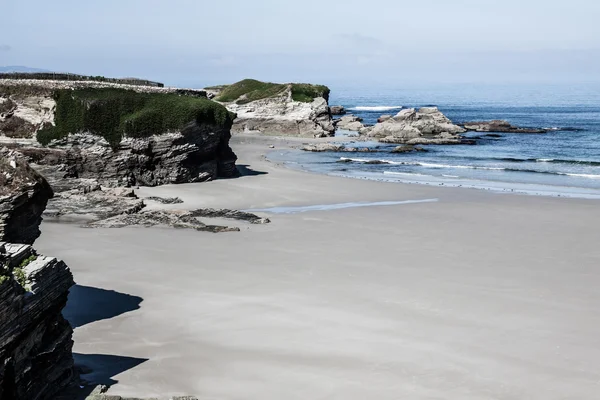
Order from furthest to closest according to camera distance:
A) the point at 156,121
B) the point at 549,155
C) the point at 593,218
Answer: the point at 549,155, the point at 156,121, the point at 593,218

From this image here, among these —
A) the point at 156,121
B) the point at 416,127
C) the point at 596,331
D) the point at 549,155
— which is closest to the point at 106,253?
the point at 596,331

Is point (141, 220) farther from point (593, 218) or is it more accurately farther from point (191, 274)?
point (593, 218)

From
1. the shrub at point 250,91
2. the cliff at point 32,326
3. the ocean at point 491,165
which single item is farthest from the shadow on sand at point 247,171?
the shrub at point 250,91

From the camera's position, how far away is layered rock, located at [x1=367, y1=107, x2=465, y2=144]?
226 ft

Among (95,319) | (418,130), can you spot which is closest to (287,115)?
(418,130)

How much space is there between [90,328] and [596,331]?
10.5 metres

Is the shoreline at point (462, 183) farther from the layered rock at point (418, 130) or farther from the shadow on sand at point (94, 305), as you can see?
the layered rock at point (418, 130)

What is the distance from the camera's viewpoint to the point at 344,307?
1491cm

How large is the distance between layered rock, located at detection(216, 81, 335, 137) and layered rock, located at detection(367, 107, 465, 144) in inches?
251

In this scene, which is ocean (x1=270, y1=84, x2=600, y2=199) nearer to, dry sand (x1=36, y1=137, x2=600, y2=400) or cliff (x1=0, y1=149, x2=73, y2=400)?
dry sand (x1=36, y1=137, x2=600, y2=400)

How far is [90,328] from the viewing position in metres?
13.7

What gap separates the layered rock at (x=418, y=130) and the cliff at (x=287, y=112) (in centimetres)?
641

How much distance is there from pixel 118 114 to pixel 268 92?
177 ft

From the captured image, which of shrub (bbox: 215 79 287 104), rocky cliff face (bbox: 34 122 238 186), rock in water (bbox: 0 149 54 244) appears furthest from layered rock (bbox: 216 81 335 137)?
rock in water (bbox: 0 149 54 244)
